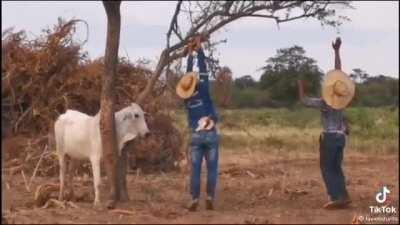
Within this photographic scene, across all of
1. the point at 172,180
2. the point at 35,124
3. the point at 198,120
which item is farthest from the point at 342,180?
the point at 35,124

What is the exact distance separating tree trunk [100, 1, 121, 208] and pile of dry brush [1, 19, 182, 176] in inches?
186

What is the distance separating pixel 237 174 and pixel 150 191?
4292mm

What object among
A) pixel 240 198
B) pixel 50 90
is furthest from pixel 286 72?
pixel 240 198

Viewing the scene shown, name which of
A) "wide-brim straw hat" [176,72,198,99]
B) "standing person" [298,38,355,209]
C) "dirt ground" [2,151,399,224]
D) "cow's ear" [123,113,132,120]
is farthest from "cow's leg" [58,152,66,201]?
"standing person" [298,38,355,209]

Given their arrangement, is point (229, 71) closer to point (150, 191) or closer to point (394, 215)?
point (150, 191)

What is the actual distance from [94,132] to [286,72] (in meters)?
22.0

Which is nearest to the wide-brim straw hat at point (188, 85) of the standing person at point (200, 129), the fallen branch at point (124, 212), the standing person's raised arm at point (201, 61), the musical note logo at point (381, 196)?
the standing person at point (200, 129)

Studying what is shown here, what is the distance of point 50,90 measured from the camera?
55.3ft

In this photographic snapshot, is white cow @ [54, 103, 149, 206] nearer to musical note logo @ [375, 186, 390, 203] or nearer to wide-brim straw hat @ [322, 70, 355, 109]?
wide-brim straw hat @ [322, 70, 355, 109]

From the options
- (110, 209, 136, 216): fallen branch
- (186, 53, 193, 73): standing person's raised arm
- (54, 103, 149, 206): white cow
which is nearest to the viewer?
(110, 209, 136, 216): fallen branch

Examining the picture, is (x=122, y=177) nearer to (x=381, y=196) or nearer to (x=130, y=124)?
(x=130, y=124)

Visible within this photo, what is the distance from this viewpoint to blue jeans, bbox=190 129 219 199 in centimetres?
1025

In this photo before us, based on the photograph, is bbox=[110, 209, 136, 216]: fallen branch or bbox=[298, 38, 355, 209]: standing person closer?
bbox=[110, 209, 136, 216]: fallen branch

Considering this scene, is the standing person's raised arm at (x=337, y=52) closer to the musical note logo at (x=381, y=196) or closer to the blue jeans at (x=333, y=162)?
the blue jeans at (x=333, y=162)
